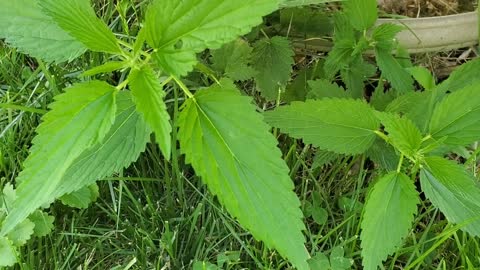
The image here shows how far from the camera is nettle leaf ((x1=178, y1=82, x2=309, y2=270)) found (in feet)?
2.91

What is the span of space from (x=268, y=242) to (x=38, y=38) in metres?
0.45

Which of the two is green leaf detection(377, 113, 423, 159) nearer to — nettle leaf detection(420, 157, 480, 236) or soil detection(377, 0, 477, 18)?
nettle leaf detection(420, 157, 480, 236)

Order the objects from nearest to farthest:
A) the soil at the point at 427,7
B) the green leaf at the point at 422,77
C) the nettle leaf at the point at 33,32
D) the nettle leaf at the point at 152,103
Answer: the nettle leaf at the point at 152,103, the nettle leaf at the point at 33,32, the green leaf at the point at 422,77, the soil at the point at 427,7

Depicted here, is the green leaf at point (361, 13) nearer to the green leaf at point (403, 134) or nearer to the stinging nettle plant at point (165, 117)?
the green leaf at point (403, 134)

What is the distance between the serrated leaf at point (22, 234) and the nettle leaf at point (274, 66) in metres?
0.50

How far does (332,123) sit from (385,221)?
0.63 feet

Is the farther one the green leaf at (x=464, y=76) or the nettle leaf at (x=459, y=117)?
the green leaf at (x=464, y=76)

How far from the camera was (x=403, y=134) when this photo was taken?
3.44 feet

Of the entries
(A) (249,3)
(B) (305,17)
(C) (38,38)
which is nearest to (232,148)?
(A) (249,3)

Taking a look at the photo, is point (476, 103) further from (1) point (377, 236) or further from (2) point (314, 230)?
(2) point (314, 230)

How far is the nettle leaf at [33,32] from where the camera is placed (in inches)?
38.4

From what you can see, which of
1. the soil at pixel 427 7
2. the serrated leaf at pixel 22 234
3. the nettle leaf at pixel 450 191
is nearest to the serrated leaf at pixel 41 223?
the serrated leaf at pixel 22 234

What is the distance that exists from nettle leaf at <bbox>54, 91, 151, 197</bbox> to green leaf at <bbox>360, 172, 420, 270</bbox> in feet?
1.17

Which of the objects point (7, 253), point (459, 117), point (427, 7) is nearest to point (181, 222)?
point (7, 253)
